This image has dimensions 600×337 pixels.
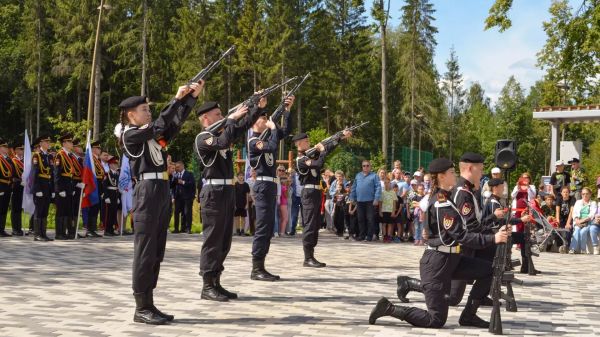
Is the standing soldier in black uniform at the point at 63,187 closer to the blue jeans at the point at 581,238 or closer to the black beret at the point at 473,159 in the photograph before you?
the black beret at the point at 473,159

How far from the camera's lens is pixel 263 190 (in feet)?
37.8

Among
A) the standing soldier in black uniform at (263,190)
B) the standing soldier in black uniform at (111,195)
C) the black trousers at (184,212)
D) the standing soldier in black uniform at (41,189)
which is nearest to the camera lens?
the standing soldier in black uniform at (263,190)

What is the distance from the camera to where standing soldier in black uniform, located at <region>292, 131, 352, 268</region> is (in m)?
13.2

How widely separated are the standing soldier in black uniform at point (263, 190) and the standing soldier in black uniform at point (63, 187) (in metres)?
6.98

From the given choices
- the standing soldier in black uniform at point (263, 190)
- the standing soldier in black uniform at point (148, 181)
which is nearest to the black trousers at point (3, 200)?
the standing soldier in black uniform at point (263, 190)

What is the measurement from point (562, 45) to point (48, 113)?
4180 cm

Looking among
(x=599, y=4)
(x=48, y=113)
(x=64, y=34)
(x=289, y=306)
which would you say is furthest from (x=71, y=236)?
(x=48, y=113)

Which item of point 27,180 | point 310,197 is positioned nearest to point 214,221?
point 310,197

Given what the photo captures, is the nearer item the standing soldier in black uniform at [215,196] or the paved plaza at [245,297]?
the paved plaza at [245,297]

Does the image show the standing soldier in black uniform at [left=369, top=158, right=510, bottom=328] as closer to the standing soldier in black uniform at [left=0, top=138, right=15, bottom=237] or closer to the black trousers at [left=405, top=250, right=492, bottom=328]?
the black trousers at [left=405, top=250, right=492, bottom=328]

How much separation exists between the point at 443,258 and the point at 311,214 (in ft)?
18.4

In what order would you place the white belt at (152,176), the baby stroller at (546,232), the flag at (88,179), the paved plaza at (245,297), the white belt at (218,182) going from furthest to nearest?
the baby stroller at (546,232)
the flag at (88,179)
the white belt at (218,182)
the white belt at (152,176)
the paved plaza at (245,297)

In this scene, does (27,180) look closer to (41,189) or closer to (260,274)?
(41,189)

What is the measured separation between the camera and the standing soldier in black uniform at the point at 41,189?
16.9m
